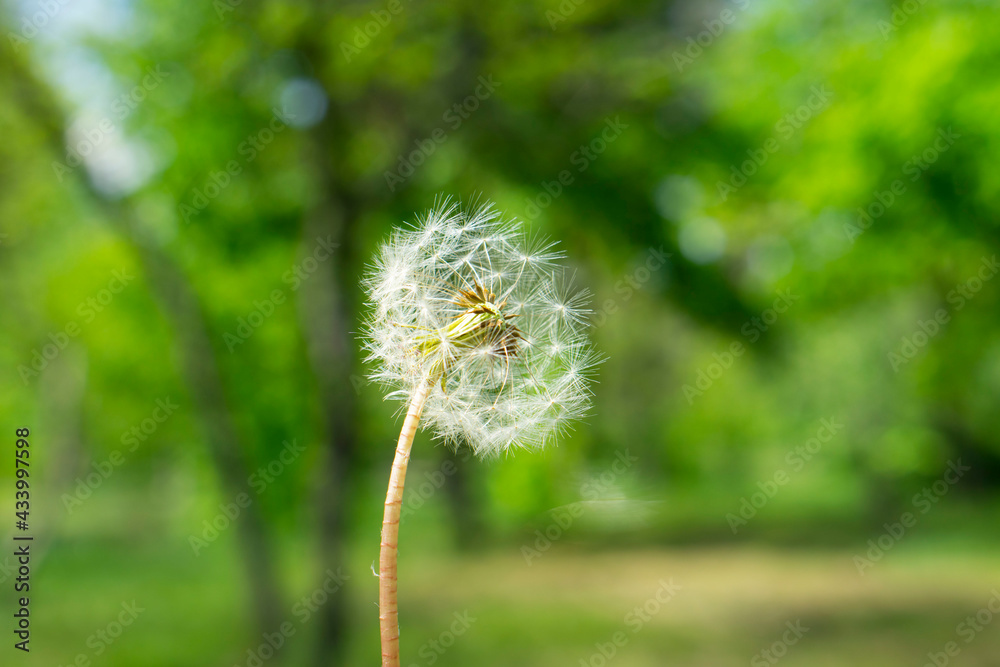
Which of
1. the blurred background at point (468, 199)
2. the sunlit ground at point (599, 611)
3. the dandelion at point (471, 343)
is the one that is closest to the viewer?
the dandelion at point (471, 343)

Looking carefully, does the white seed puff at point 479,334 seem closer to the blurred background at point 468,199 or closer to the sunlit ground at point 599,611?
the blurred background at point 468,199

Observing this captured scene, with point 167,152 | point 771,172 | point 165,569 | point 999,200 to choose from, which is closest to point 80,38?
point 167,152

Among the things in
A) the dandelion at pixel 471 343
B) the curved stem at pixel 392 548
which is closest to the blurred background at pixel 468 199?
the dandelion at pixel 471 343

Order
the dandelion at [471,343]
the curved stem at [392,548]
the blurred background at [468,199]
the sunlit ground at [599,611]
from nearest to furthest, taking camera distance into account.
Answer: the curved stem at [392,548] → the dandelion at [471,343] → the blurred background at [468,199] → the sunlit ground at [599,611]

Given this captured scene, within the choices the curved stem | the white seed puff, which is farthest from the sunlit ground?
the curved stem

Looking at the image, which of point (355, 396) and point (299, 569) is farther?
point (299, 569)

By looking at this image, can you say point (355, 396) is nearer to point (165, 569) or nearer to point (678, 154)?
point (678, 154)
